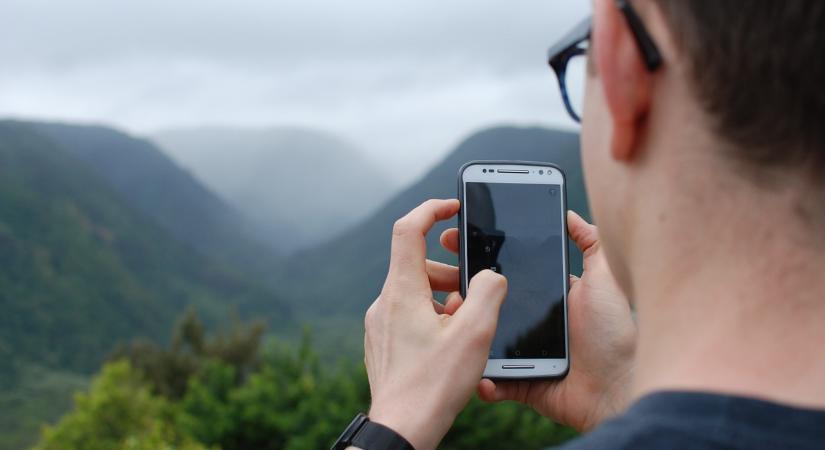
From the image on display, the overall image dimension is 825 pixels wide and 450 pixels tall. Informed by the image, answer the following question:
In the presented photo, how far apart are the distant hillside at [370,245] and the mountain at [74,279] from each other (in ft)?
15.0

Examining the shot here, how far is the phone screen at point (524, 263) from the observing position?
1.91m

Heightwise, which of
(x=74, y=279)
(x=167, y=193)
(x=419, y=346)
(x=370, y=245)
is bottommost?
(x=74, y=279)

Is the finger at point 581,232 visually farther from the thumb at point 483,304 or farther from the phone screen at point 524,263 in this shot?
the thumb at point 483,304

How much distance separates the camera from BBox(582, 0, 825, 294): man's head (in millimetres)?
787

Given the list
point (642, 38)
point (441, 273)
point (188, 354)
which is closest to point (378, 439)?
point (441, 273)

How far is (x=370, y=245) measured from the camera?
39062 millimetres

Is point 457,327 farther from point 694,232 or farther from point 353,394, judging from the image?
point 353,394

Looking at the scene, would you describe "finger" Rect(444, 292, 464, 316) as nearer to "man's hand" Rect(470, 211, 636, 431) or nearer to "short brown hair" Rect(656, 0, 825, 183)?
"man's hand" Rect(470, 211, 636, 431)

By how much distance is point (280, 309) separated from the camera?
246 feet

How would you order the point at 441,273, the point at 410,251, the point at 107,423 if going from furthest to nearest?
the point at 107,423, the point at 441,273, the point at 410,251

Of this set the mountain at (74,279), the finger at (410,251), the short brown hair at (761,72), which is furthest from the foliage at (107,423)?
the mountain at (74,279)

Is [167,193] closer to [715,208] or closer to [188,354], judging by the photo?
[188,354]

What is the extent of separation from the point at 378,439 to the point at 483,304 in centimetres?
33

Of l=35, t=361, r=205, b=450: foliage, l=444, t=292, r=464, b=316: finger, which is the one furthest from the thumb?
l=35, t=361, r=205, b=450: foliage
